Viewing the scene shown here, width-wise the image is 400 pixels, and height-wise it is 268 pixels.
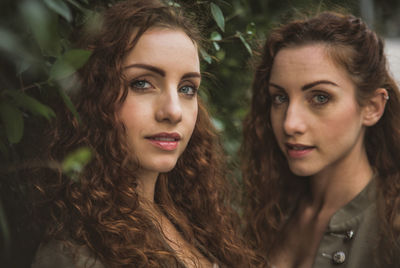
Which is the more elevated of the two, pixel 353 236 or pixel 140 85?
pixel 140 85

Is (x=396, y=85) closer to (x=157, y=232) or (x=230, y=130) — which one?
(x=230, y=130)

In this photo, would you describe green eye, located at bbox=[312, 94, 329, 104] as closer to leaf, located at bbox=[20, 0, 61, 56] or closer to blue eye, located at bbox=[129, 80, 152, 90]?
blue eye, located at bbox=[129, 80, 152, 90]

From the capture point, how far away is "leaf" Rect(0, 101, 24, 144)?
93 centimetres

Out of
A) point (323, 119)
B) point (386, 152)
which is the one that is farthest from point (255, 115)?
point (386, 152)

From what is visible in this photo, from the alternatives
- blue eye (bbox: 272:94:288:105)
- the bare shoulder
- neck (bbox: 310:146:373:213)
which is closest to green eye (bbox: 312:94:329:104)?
blue eye (bbox: 272:94:288:105)

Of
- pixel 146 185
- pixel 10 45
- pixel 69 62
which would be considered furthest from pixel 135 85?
pixel 10 45

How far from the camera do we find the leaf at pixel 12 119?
0.93m

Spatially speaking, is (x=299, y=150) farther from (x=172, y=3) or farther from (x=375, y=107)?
(x=172, y=3)

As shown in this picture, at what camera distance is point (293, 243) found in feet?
7.36

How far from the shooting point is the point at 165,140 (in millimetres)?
1538

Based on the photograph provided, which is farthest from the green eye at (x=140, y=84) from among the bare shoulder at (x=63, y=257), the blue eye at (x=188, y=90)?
the bare shoulder at (x=63, y=257)

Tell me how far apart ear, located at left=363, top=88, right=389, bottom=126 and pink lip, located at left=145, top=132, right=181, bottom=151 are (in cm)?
98

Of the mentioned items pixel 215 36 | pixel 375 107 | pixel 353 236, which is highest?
pixel 215 36

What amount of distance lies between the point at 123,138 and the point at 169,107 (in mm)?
178
